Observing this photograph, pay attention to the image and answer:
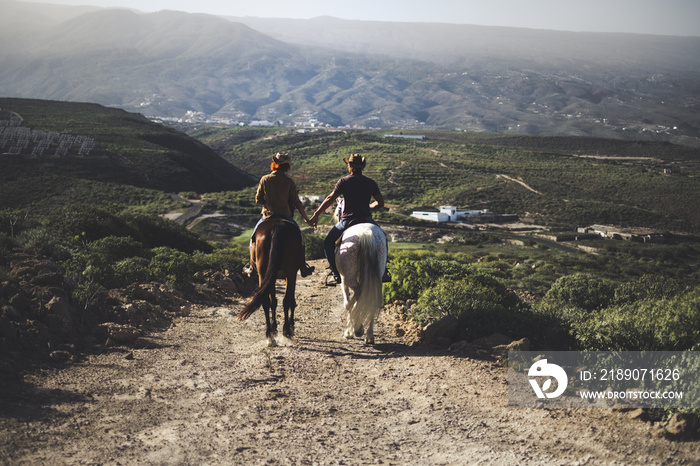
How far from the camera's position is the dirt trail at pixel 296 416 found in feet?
15.5

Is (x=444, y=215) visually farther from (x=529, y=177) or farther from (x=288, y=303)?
(x=288, y=303)

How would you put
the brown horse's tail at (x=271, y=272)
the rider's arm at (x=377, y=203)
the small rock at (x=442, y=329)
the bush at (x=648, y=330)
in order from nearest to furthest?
the bush at (x=648, y=330) → the brown horse's tail at (x=271, y=272) → the small rock at (x=442, y=329) → the rider's arm at (x=377, y=203)

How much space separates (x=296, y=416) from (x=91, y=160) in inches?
2695

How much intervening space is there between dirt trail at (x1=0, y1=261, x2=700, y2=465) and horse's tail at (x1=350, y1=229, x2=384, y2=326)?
693mm

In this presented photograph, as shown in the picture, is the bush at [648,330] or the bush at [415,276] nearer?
the bush at [648,330]

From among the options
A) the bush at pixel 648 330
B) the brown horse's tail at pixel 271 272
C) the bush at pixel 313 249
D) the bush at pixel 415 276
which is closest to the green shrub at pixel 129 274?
the brown horse's tail at pixel 271 272

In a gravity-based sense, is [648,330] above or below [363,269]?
above

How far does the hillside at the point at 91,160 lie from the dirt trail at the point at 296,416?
1885 inches

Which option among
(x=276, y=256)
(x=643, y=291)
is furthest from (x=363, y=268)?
(x=643, y=291)

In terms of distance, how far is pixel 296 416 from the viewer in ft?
18.8

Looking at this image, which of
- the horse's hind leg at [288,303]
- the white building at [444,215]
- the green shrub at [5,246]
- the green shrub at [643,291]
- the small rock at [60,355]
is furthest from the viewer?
the white building at [444,215]

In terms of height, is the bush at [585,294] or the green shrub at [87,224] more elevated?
the bush at [585,294]

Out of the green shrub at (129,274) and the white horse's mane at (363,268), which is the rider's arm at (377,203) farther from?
the green shrub at (129,274)

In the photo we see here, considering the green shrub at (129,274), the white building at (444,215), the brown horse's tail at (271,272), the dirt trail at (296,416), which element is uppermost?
the brown horse's tail at (271,272)
